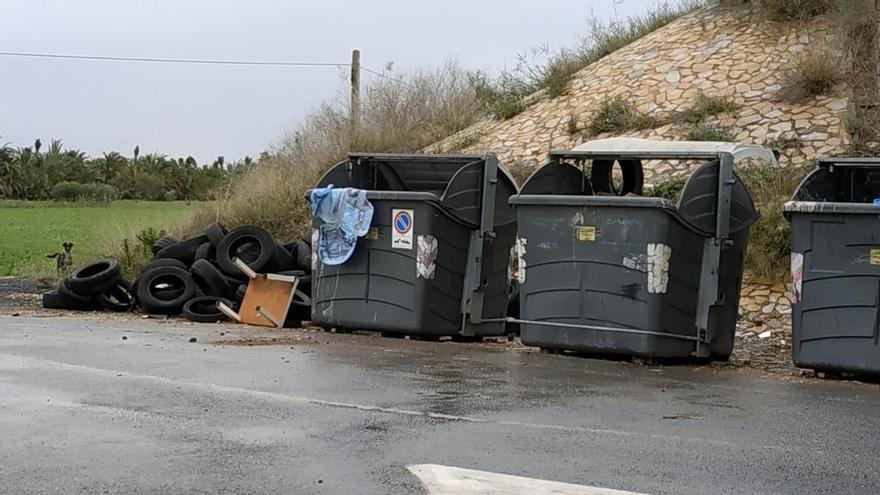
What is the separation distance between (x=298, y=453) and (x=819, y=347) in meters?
4.78

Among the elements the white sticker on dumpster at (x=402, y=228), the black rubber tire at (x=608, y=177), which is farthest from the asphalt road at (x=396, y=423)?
the black rubber tire at (x=608, y=177)

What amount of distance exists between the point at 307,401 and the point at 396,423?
0.93 meters

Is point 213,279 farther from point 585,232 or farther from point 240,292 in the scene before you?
point 585,232

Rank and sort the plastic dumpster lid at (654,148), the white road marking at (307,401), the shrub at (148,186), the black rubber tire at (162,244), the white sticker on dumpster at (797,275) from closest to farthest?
the white road marking at (307,401) → the white sticker on dumpster at (797,275) → the plastic dumpster lid at (654,148) → the black rubber tire at (162,244) → the shrub at (148,186)

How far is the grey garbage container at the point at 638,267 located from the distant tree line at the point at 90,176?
210ft

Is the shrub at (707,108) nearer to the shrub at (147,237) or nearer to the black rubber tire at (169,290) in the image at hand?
the shrub at (147,237)

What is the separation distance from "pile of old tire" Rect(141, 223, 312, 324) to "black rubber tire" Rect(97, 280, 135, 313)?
562mm

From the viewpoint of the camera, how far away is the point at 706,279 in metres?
9.55

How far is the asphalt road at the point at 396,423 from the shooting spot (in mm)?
5289

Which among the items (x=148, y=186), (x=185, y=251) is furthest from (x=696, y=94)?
(x=148, y=186)

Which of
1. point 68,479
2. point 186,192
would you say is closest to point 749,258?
point 68,479

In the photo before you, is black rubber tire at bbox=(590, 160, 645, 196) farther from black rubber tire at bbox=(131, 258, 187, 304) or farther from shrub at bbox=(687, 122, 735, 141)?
shrub at bbox=(687, 122, 735, 141)

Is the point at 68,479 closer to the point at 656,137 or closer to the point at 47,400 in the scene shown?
the point at 47,400

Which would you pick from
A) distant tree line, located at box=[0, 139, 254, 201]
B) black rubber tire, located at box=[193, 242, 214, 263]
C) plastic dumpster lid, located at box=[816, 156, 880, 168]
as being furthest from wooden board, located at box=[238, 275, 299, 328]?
distant tree line, located at box=[0, 139, 254, 201]
